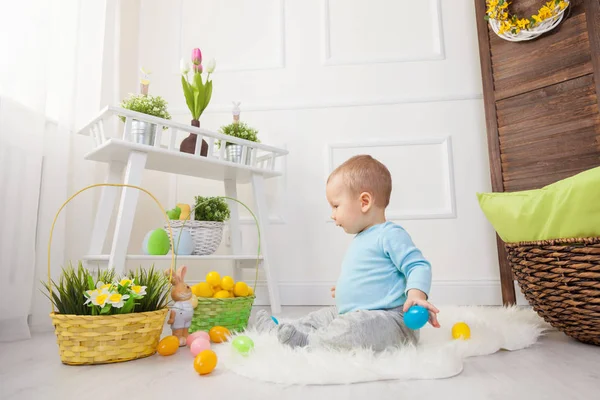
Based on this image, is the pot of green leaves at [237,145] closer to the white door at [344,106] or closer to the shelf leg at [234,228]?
the shelf leg at [234,228]

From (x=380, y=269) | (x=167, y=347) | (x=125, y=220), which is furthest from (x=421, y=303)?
(x=125, y=220)

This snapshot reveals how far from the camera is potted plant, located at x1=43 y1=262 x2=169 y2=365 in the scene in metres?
0.88

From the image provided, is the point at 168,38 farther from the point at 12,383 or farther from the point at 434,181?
the point at 12,383

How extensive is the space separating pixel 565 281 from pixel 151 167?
54.6 inches

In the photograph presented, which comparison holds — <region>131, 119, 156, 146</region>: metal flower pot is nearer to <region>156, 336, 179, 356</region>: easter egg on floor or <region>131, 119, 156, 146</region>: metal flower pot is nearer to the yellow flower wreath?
<region>156, 336, 179, 356</region>: easter egg on floor

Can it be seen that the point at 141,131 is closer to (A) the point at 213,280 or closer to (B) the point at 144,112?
(B) the point at 144,112

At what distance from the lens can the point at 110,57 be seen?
1.83 m

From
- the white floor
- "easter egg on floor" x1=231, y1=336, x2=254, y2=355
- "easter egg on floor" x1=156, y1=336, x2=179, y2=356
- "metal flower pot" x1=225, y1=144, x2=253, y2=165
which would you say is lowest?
the white floor

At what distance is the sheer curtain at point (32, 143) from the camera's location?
119 cm

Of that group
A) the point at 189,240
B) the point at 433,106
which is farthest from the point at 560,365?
the point at 433,106

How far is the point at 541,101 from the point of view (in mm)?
1726

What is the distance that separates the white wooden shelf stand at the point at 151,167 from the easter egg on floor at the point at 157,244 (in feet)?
0.14

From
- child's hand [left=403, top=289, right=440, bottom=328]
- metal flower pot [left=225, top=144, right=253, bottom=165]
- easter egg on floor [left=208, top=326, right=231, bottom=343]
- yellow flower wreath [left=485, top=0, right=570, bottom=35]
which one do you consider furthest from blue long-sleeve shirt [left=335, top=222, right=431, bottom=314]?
yellow flower wreath [left=485, top=0, right=570, bottom=35]

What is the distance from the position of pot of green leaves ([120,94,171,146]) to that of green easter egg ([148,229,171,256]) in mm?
318
